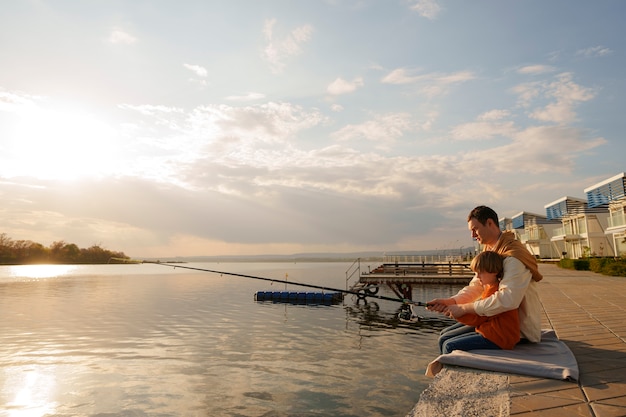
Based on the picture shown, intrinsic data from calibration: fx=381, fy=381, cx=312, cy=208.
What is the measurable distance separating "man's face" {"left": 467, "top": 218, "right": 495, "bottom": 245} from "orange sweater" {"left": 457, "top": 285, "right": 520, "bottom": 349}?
0.85 meters

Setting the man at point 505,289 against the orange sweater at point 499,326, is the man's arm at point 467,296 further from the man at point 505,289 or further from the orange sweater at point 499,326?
the orange sweater at point 499,326

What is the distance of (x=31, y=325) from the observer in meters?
22.3

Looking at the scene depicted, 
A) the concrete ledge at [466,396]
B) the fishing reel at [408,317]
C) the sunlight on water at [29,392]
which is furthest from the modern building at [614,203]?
the sunlight on water at [29,392]

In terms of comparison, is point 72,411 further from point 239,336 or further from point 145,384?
point 239,336

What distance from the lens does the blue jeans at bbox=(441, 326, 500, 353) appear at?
5.15 m

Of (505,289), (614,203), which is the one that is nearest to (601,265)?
(614,203)

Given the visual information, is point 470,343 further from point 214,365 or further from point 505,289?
point 214,365

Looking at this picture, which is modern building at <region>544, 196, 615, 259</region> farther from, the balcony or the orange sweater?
the orange sweater

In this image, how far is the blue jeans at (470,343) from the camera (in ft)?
16.9

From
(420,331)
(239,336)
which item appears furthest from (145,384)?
(420,331)

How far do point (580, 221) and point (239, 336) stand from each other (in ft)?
192

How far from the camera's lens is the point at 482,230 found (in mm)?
5648

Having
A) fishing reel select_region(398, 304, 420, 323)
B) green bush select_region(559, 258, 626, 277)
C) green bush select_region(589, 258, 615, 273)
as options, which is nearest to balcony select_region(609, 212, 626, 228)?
green bush select_region(559, 258, 626, 277)

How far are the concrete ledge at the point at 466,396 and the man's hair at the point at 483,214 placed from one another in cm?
213
